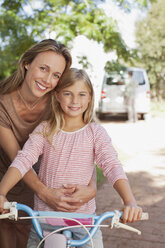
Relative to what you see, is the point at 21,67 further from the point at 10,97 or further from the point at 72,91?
the point at 72,91

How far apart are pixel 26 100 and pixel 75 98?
54 cm

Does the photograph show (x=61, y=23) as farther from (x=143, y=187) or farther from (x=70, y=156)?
(x=70, y=156)

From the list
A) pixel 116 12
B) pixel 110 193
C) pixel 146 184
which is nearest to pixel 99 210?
pixel 110 193

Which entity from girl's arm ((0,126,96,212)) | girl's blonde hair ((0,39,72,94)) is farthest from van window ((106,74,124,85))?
girl's arm ((0,126,96,212))

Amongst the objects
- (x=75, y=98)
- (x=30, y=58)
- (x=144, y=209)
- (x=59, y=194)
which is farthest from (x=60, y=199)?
(x=144, y=209)

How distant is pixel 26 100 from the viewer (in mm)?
2662

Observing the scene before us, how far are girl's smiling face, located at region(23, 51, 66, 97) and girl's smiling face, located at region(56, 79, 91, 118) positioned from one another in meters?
0.17

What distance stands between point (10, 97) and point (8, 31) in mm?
5365

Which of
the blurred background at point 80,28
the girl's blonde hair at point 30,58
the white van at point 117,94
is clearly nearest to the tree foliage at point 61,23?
the blurred background at point 80,28

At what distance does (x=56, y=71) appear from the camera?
245 centimetres

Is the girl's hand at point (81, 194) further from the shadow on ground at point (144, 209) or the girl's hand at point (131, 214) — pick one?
the shadow on ground at point (144, 209)

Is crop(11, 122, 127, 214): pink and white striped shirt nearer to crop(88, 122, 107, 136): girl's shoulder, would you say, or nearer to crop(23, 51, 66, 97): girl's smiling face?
crop(88, 122, 107, 136): girl's shoulder

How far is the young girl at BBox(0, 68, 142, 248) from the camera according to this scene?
6.45 feet

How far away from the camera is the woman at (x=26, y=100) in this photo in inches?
97.0
